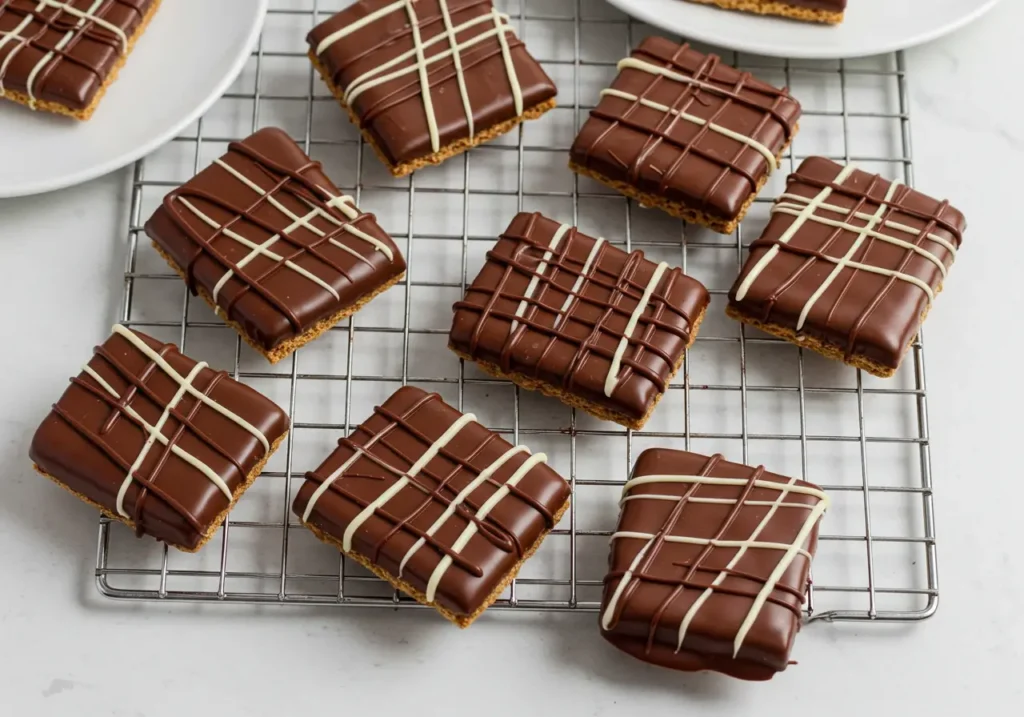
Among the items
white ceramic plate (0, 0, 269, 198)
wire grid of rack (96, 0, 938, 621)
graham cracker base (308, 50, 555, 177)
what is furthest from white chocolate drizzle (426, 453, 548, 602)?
white ceramic plate (0, 0, 269, 198)

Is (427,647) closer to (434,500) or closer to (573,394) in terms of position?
(434,500)

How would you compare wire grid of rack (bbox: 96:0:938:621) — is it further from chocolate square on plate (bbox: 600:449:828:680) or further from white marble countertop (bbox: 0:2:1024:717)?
chocolate square on plate (bbox: 600:449:828:680)

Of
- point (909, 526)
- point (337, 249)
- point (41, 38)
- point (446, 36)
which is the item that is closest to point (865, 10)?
point (446, 36)

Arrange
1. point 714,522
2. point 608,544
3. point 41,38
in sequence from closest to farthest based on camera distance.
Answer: point 714,522 < point 608,544 < point 41,38

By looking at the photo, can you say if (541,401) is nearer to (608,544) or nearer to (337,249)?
(608,544)

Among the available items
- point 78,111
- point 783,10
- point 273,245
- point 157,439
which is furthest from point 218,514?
point 783,10

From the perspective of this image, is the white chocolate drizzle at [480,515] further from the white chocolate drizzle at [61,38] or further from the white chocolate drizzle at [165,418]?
the white chocolate drizzle at [61,38]

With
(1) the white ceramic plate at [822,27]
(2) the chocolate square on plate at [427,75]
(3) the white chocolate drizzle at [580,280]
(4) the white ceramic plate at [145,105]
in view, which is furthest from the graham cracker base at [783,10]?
(4) the white ceramic plate at [145,105]
